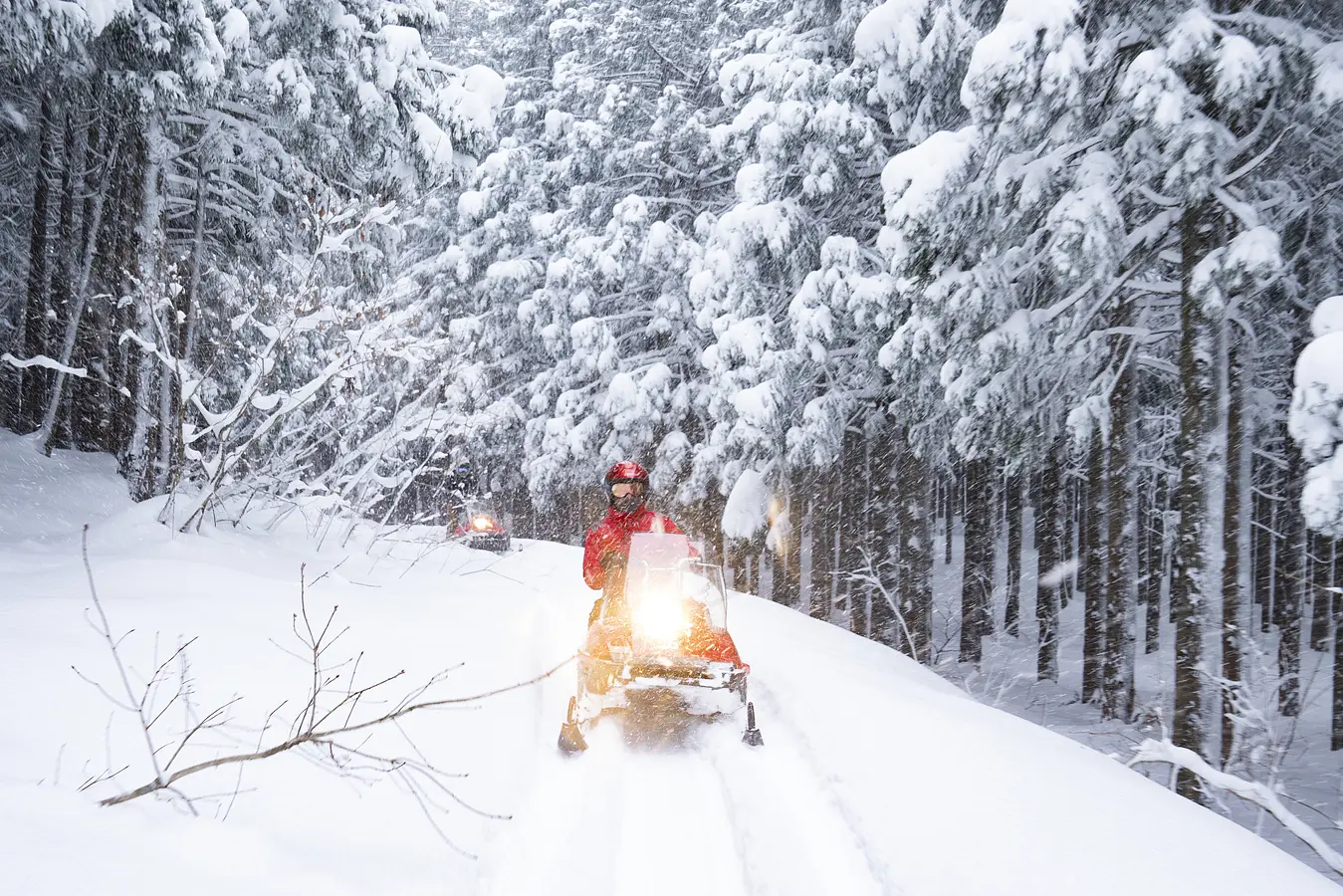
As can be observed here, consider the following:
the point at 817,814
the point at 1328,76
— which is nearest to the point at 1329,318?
the point at 1328,76

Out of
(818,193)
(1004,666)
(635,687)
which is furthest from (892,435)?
(635,687)

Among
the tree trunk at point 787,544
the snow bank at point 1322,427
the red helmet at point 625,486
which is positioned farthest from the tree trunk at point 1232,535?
the tree trunk at point 787,544

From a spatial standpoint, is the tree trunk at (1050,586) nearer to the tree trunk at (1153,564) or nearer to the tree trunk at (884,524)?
the tree trunk at (884,524)

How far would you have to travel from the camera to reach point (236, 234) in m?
11.8

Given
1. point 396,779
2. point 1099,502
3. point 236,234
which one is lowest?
point 396,779

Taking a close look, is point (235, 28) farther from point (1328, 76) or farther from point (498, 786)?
point (1328, 76)

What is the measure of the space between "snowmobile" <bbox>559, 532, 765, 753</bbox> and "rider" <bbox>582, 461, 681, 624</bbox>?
0.15 metres

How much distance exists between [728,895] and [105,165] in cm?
1220

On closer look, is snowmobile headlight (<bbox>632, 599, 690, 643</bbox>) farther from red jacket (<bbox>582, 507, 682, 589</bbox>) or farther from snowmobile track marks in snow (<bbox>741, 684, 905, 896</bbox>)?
snowmobile track marks in snow (<bbox>741, 684, 905, 896</bbox>)

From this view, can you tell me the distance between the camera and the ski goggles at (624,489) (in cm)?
788

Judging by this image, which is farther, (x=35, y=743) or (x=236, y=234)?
(x=236, y=234)

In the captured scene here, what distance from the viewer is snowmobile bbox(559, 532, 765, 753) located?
6180 millimetres

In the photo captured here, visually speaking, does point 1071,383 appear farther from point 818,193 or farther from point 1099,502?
point 818,193

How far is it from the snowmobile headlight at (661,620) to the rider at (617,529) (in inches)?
14.7
